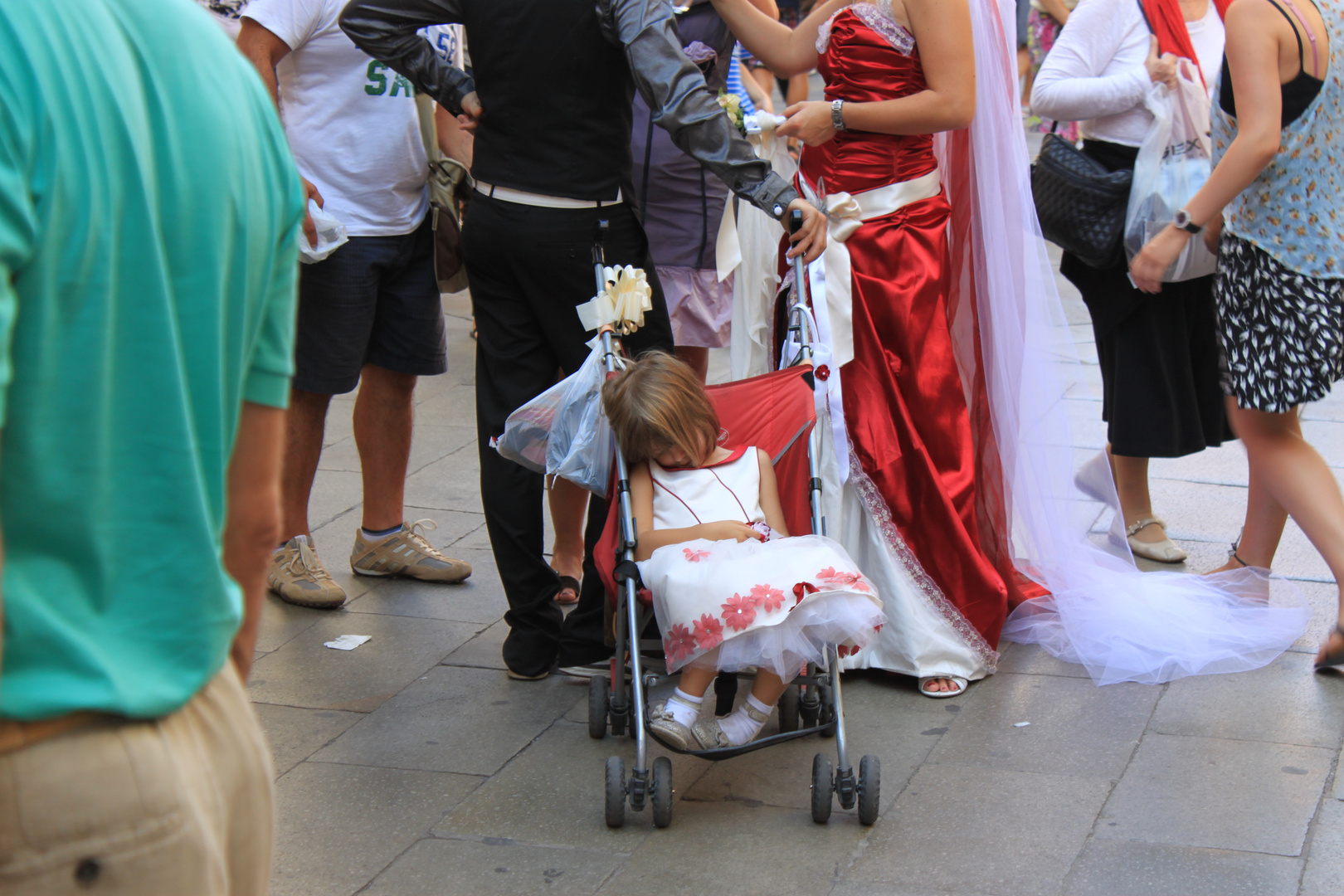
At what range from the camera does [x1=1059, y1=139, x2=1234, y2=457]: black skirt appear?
431 centimetres

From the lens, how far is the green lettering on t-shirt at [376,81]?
13.4 feet

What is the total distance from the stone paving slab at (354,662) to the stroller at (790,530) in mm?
693

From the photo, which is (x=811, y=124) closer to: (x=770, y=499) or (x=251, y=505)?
(x=770, y=499)

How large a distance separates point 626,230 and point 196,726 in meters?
2.52

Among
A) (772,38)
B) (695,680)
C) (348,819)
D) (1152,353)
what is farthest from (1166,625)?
(348,819)

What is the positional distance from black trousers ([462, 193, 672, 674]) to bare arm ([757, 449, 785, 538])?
0.53 metres

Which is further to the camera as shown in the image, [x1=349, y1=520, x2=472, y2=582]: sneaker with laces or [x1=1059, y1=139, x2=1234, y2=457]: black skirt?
[x1=349, y1=520, x2=472, y2=582]: sneaker with laces

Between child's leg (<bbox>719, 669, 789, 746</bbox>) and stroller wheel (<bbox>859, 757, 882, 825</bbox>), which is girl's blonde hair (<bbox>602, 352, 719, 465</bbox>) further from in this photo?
stroller wheel (<bbox>859, 757, 882, 825</bbox>)

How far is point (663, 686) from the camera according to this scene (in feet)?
11.8

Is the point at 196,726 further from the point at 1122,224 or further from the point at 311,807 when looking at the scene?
the point at 1122,224

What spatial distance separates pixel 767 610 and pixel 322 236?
199cm

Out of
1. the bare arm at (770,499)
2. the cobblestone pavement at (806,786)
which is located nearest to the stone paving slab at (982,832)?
the cobblestone pavement at (806,786)

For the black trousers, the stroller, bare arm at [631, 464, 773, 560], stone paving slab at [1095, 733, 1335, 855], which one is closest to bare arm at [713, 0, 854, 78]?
the black trousers

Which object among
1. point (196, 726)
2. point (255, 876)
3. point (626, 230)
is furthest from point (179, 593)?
point (626, 230)
